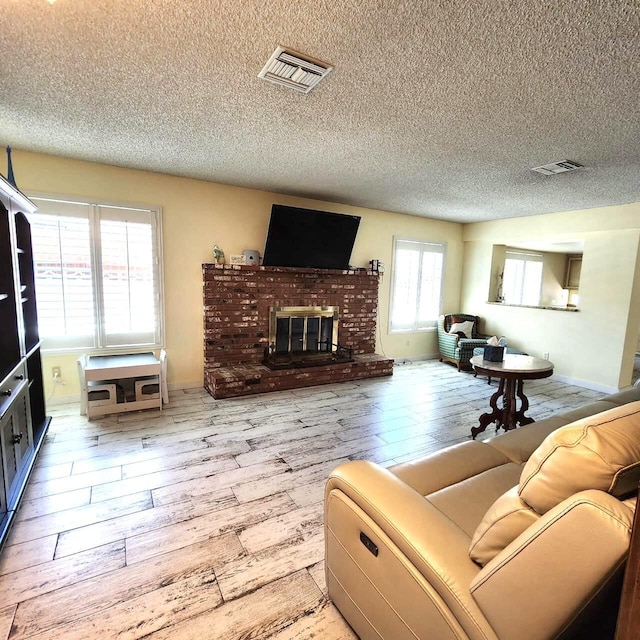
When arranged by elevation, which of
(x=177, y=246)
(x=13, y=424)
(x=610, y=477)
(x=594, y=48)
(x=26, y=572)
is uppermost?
(x=594, y=48)

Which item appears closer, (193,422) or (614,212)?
(193,422)

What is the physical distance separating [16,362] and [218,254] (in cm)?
235

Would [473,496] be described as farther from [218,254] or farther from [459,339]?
[459,339]

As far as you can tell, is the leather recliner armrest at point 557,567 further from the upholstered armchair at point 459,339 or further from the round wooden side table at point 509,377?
the upholstered armchair at point 459,339

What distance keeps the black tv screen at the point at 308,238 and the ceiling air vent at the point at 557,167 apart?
2.20 metres

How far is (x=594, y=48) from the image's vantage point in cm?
161

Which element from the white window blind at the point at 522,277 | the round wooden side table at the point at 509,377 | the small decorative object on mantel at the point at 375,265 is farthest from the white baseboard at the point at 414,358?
the round wooden side table at the point at 509,377

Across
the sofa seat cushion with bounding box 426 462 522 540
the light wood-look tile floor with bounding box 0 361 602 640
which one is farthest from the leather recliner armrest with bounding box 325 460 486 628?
the light wood-look tile floor with bounding box 0 361 602 640

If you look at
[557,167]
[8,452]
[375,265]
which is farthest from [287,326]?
[557,167]

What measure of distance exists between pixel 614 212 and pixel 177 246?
555 centimetres

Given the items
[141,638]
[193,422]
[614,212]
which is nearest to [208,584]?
[141,638]

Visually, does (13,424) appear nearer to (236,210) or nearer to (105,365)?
(105,365)

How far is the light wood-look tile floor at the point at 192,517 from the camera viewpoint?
150cm

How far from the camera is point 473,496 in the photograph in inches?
61.9
